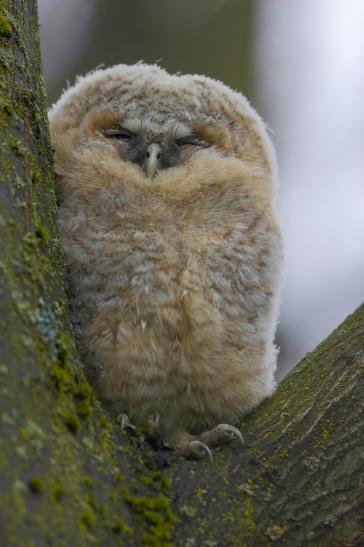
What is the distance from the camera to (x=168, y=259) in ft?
8.20

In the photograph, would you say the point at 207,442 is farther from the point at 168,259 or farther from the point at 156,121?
the point at 156,121

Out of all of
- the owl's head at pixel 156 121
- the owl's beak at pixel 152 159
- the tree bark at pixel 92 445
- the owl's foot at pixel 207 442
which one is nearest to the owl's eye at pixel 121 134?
the owl's head at pixel 156 121

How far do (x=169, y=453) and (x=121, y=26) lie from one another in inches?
193

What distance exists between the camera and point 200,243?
8.50 feet

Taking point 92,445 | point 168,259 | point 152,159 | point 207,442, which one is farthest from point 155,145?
point 92,445

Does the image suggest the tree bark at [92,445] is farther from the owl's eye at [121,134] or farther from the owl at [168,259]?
the owl's eye at [121,134]

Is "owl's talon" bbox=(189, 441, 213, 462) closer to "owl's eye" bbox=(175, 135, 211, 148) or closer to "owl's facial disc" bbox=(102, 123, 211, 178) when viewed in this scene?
"owl's facial disc" bbox=(102, 123, 211, 178)

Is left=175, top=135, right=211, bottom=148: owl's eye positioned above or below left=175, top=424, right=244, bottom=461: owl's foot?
above

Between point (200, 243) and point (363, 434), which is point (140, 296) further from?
point (363, 434)

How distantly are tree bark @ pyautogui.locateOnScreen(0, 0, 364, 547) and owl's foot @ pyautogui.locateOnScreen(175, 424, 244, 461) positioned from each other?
0.04 meters

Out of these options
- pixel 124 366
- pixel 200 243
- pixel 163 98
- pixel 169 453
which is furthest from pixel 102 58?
pixel 169 453

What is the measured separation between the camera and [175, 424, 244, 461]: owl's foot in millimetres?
2129

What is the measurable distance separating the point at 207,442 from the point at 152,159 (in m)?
1.21

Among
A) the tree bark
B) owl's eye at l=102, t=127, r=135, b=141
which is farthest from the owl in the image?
the tree bark
